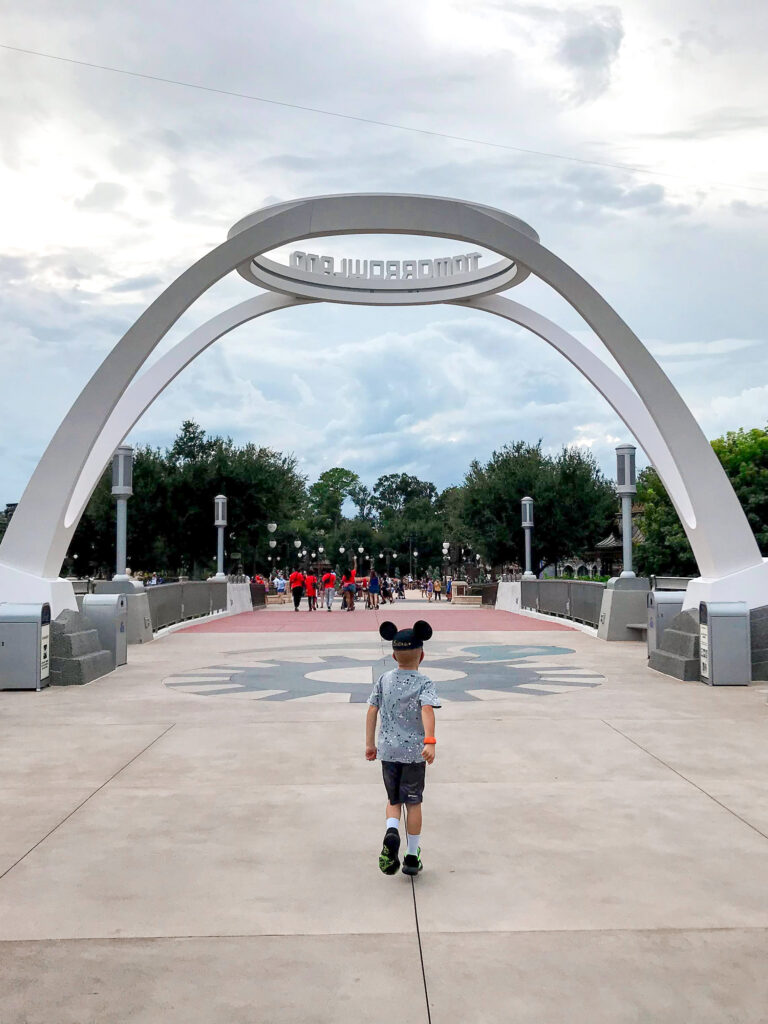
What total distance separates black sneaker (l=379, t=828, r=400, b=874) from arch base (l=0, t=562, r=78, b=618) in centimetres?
987

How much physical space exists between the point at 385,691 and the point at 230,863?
1.23 meters

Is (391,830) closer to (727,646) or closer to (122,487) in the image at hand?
(727,646)

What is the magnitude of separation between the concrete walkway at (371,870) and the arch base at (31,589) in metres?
3.81

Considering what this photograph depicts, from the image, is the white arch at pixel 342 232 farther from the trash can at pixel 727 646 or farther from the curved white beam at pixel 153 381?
the trash can at pixel 727 646

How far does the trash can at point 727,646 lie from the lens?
12.0 m

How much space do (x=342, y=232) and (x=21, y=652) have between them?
387 inches

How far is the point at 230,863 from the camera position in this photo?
5160 millimetres

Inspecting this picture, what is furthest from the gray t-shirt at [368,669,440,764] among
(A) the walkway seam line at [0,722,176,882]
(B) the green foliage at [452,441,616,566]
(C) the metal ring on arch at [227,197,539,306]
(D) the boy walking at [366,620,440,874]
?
(B) the green foliage at [452,441,616,566]

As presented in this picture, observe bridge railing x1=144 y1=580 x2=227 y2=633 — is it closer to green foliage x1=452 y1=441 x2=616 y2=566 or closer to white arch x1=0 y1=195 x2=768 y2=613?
white arch x1=0 y1=195 x2=768 y2=613

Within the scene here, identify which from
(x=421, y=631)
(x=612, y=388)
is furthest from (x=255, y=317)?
(x=421, y=631)

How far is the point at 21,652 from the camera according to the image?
39.0ft

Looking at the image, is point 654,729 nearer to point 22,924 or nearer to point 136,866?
point 136,866

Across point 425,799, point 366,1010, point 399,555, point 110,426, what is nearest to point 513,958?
point 366,1010

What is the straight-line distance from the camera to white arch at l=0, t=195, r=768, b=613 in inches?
581
